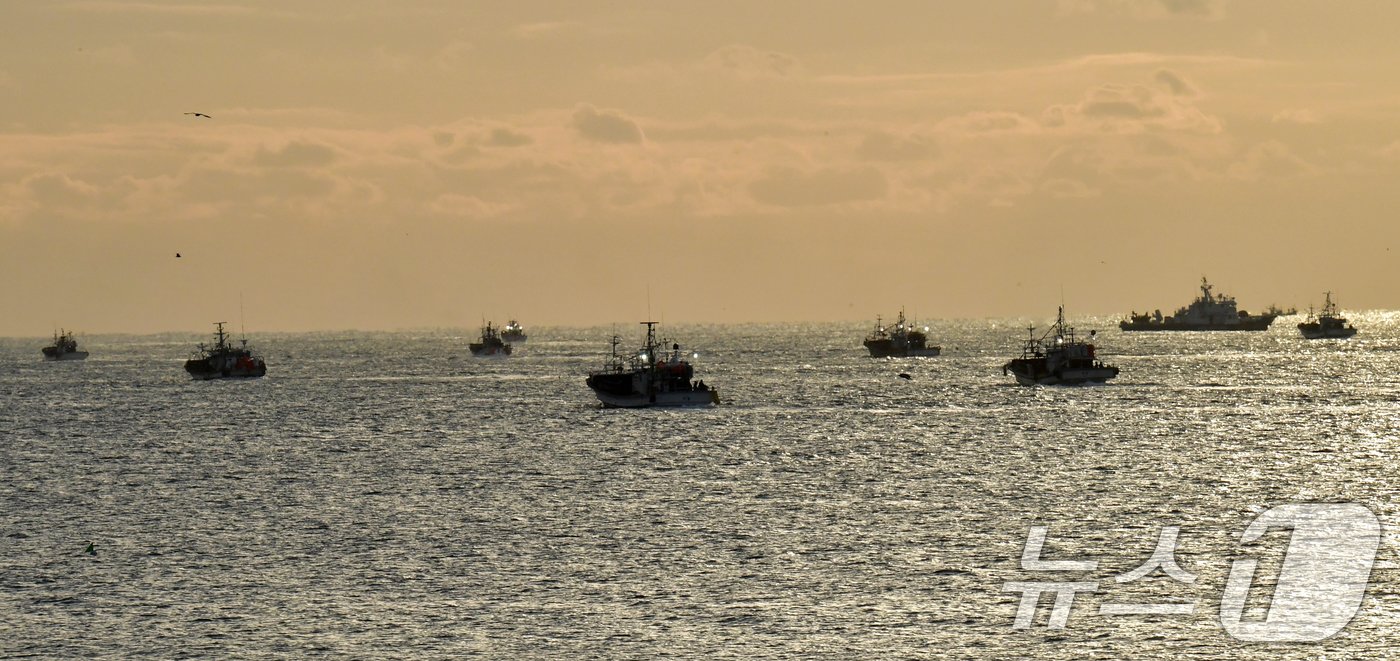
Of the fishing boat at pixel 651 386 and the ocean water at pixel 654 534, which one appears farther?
the fishing boat at pixel 651 386

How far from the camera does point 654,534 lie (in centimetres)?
8456

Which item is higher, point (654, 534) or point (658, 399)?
point (658, 399)

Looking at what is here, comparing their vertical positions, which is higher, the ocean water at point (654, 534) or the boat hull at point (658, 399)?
the boat hull at point (658, 399)

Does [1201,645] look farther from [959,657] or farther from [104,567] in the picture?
[104,567]

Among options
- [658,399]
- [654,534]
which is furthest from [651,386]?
[654,534]

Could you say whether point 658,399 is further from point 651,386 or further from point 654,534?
point 654,534

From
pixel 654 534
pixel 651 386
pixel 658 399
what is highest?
pixel 651 386

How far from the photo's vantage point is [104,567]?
7544 cm

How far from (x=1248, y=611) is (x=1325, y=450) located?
69.3 meters

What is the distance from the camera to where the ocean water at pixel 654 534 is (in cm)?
6112

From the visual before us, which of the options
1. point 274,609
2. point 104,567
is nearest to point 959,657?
point 274,609

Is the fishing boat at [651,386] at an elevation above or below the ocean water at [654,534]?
above

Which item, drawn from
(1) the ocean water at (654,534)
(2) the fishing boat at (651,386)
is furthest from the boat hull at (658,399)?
(1) the ocean water at (654,534)

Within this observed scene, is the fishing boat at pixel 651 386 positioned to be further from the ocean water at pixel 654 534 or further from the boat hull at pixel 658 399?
the ocean water at pixel 654 534
